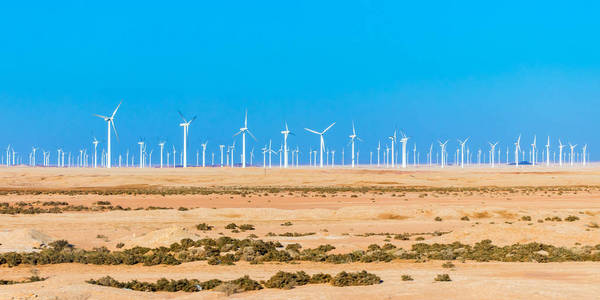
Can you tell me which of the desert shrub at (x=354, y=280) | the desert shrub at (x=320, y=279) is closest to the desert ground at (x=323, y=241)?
the desert shrub at (x=354, y=280)

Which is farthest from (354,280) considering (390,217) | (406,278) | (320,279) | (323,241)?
(390,217)

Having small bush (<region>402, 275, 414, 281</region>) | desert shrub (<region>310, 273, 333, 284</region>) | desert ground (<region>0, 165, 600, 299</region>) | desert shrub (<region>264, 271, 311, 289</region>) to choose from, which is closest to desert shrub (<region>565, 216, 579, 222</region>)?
desert ground (<region>0, 165, 600, 299</region>)

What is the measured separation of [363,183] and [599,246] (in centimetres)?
10982

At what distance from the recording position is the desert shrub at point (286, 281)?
998 inches

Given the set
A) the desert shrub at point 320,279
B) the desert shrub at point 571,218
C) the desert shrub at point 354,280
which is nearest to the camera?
the desert shrub at point 354,280

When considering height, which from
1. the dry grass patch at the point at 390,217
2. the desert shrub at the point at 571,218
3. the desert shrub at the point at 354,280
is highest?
the desert shrub at the point at 354,280

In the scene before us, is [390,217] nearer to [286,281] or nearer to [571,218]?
[571,218]

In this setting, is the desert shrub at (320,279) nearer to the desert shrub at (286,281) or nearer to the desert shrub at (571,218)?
the desert shrub at (286,281)

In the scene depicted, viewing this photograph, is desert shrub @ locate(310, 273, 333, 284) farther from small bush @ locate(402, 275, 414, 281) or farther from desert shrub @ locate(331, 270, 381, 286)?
small bush @ locate(402, 275, 414, 281)

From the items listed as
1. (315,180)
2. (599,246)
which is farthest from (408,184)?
(599,246)

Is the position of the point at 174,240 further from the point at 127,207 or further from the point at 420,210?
the point at 127,207

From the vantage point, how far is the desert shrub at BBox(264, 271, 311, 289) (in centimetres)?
2534

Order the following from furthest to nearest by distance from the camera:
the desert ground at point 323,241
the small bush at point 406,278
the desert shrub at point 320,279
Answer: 1. the small bush at point 406,278
2. the desert shrub at point 320,279
3. the desert ground at point 323,241

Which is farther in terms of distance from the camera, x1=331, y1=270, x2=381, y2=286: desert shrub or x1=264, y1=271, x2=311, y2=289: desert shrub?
x1=331, y1=270, x2=381, y2=286: desert shrub
